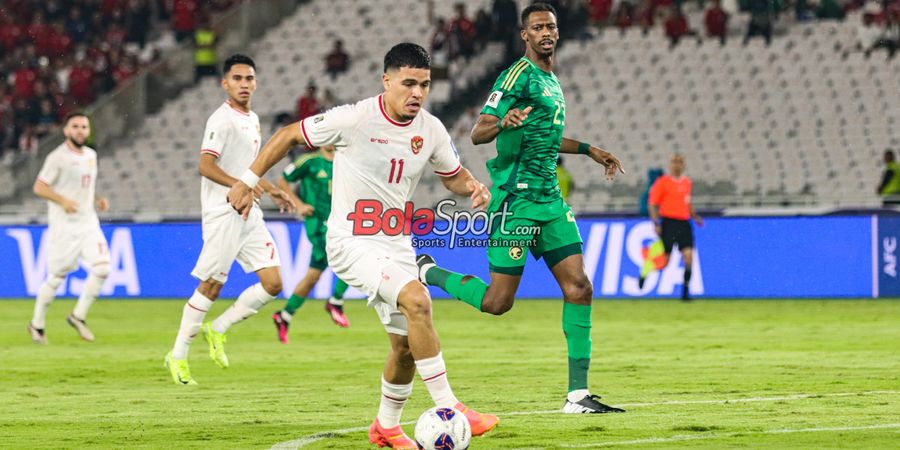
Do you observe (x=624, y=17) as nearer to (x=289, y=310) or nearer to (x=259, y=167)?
(x=289, y=310)

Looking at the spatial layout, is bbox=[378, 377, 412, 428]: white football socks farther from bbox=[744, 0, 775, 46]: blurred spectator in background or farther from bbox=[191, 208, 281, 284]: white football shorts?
bbox=[744, 0, 775, 46]: blurred spectator in background

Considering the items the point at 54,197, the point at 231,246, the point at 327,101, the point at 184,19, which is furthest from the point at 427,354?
the point at 184,19

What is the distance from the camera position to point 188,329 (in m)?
11.9

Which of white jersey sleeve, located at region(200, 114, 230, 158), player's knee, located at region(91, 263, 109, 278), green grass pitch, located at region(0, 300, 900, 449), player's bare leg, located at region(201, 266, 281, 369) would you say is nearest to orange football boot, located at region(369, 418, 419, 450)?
green grass pitch, located at region(0, 300, 900, 449)

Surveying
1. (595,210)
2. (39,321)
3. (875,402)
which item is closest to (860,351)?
(875,402)

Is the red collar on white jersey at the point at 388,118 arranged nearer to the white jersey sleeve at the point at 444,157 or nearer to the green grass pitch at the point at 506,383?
the white jersey sleeve at the point at 444,157

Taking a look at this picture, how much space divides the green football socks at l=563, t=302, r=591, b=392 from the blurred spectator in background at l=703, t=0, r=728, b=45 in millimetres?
20515

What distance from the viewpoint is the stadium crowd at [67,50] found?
31.8 m

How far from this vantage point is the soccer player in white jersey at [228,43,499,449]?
7875mm

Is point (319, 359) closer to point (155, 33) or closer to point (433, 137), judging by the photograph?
point (433, 137)

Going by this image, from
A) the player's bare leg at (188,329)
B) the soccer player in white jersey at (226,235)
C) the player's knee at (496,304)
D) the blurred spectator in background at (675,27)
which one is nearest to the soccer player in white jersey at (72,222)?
the soccer player in white jersey at (226,235)

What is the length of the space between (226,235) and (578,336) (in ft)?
13.1

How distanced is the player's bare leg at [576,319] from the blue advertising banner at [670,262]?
1283 cm

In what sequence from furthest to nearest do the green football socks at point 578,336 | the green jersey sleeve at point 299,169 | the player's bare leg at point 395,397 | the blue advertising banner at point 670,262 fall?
the blue advertising banner at point 670,262
the green jersey sleeve at point 299,169
the green football socks at point 578,336
the player's bare leg at point 395,397
